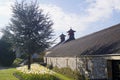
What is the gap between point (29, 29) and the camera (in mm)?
30594

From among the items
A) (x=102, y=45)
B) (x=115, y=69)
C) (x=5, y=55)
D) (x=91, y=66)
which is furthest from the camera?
(x=5, y=55)

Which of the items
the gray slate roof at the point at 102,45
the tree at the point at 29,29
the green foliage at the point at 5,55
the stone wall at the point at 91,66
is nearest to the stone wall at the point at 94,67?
the stone wall at the point at 91,66

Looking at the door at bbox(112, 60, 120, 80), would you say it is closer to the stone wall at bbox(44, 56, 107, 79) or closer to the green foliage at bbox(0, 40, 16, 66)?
the stone wall at bbox(44, 56, 107, 79)

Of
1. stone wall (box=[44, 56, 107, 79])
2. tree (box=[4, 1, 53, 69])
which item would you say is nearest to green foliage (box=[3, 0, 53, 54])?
tree (box=[4, 1, 53, 69])

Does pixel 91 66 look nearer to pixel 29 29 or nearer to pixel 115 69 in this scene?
pixel 115 69

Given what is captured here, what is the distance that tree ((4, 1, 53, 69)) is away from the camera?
30.7 metres

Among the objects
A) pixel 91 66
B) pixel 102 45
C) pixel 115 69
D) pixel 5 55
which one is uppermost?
pixel 102 45

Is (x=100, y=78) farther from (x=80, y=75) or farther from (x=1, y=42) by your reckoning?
(x=1, y=42)

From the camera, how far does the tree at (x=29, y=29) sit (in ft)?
101

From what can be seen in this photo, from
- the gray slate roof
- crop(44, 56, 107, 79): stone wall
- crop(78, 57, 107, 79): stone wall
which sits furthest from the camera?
the gray slate roof

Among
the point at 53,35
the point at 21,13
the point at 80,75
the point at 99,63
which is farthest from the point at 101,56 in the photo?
the point at 21,13

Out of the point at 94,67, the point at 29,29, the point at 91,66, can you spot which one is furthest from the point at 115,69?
the point at 29,29

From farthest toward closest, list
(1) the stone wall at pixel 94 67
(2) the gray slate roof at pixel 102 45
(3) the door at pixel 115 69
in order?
(2) the gray slate roof at pixel 102 45 < (1) the stone wall at pixel 94 67 < (3) the door at pixel 115 69

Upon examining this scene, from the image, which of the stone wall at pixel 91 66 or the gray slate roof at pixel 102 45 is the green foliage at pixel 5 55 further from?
the stone wall at pixel 91 66
